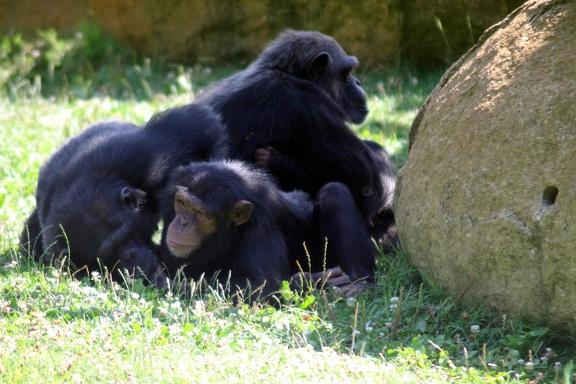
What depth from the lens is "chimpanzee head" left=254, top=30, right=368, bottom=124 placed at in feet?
24.8

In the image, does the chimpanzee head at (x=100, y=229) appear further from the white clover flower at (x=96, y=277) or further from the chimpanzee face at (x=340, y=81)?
the chimpanzee face at (x=340, y=81)

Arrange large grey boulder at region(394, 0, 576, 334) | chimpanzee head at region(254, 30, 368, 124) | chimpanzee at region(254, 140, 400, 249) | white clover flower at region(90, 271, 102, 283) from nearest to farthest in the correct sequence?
large grey boulder at region(394, 0, 576, 334) < white clover flower at region(90, 271, 102, 283) < chimpanzee at region(254, 140, 400, 249) < chimpanzee head at region(254, 30, 368, 124)

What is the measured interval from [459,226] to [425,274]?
555mm

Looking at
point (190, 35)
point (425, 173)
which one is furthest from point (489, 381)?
point (190, 35)

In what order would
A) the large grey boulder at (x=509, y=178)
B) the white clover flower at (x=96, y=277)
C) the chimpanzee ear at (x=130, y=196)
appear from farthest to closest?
the chimpanzee ear at (x=130, y=196) < the white clover flower at (x=96, y=277) < the large grey boulder at (x=509, y=178)

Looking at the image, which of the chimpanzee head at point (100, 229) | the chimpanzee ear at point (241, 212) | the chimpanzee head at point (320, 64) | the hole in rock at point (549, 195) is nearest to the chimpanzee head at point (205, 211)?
the chimpanzee ear at point (241, 212)

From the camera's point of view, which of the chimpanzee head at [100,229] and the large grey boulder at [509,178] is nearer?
the large grey boulder at [509,178]

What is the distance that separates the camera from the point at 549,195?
4727 millimetres

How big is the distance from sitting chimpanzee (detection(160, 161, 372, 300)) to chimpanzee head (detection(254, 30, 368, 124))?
1.59 meters

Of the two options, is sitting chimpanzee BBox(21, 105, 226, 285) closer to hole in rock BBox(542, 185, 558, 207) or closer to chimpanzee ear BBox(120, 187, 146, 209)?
chimpanzee ear BBox(120, 187, 146, 209)

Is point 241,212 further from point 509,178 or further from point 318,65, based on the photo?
point 318,65

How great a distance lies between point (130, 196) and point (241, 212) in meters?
0.89

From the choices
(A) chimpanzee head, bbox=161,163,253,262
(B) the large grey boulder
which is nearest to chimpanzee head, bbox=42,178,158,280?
(A) chimpanzee head, bbox=161,163,253,262

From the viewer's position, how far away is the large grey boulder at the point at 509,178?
183 inches
